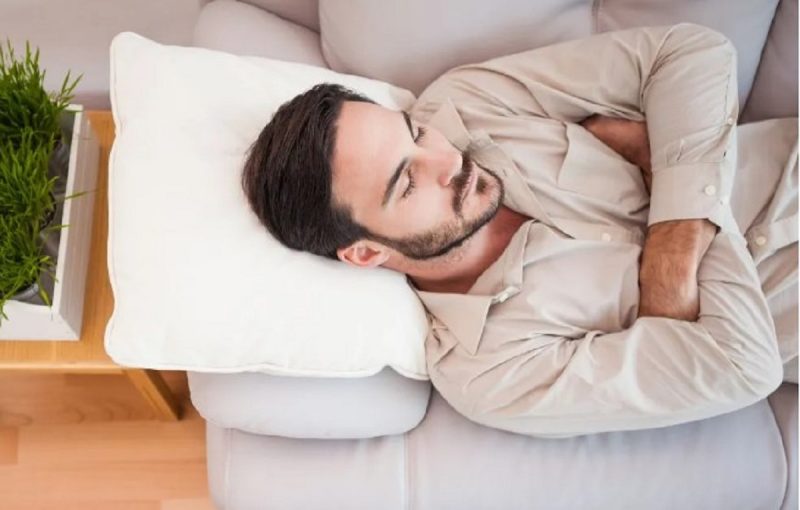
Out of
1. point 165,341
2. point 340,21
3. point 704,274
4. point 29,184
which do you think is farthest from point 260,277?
point 704,274

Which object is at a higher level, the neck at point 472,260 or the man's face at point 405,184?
the man's face at point 405,184

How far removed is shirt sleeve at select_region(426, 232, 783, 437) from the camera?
3.53 feet

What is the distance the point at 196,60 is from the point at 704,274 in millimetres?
850

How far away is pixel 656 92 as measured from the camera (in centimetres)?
123

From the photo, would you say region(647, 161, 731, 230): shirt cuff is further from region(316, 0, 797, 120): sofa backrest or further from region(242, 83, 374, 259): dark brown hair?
region(242, 83, 374, 259): dark brown hair

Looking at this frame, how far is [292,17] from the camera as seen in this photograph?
1.41 m

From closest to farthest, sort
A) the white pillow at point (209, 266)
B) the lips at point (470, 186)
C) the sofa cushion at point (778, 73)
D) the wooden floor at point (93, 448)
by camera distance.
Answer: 1. the white pillow at point (209, 266)
2. the lips at point (470, 186)
3. the sofa cushion at point (778, 73)
4. the wooden floor at point (93, 448)

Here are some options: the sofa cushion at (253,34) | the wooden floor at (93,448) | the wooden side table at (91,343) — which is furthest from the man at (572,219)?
the wooden floor at (93,448)

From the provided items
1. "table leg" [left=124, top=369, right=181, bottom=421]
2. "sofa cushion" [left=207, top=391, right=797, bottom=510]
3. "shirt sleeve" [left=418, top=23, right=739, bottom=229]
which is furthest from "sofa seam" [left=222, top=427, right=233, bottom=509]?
"shirt sleeve" [left=418, top=23, right=739, bottom=229]

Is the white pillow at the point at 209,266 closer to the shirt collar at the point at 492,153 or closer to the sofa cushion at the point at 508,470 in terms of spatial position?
Answer: the sofa cushion at the point at 508,470

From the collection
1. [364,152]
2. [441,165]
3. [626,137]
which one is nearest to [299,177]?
[364,152]

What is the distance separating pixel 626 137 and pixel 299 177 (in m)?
0.57

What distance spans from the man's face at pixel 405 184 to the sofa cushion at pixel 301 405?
23 centimetres

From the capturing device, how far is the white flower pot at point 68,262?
116 cm
